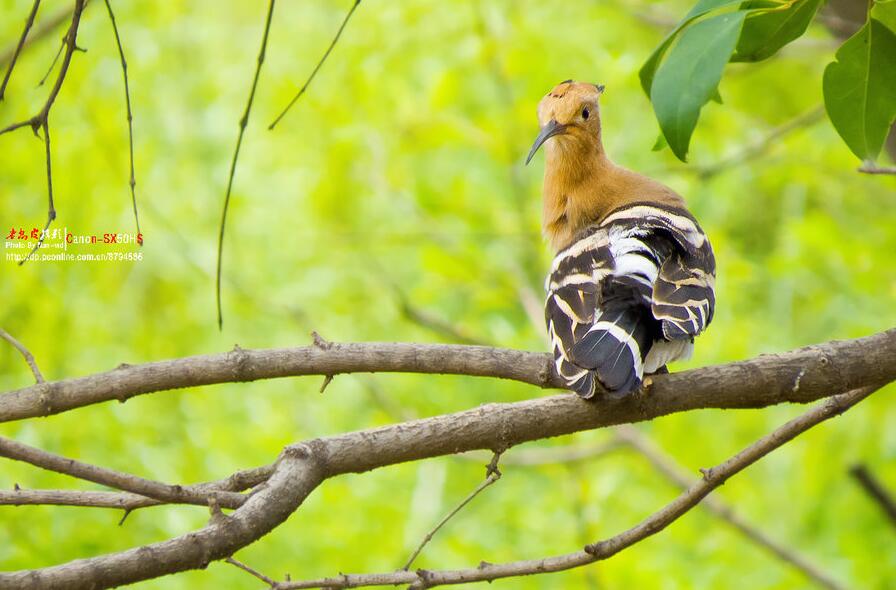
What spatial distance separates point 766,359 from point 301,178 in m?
4.01

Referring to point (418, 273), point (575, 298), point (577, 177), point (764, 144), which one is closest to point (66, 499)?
point (575, 298)

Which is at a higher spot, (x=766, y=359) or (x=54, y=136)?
(x=54, y=136)

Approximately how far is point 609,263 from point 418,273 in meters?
3.57

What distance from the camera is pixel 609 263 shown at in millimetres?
2928

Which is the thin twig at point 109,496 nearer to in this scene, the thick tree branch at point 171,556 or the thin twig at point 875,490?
the thick tree branch at point 171,556

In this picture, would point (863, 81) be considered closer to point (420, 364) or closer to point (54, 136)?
point (420, 364)

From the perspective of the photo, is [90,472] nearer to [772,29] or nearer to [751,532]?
[772,29]

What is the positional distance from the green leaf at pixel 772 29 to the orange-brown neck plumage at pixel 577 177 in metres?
1.60

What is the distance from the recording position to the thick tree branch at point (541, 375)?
221 cm

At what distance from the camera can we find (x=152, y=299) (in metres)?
5.57

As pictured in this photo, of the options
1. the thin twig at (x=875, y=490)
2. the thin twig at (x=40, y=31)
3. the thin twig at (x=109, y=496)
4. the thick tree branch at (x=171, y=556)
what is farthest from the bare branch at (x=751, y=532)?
the thin twig at (x=40, y=31)

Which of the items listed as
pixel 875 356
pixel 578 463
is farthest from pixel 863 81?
pixel 578 463

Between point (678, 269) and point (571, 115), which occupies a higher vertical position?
point (571, 115)

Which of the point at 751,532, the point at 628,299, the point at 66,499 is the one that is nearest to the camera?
the point at 66,499
